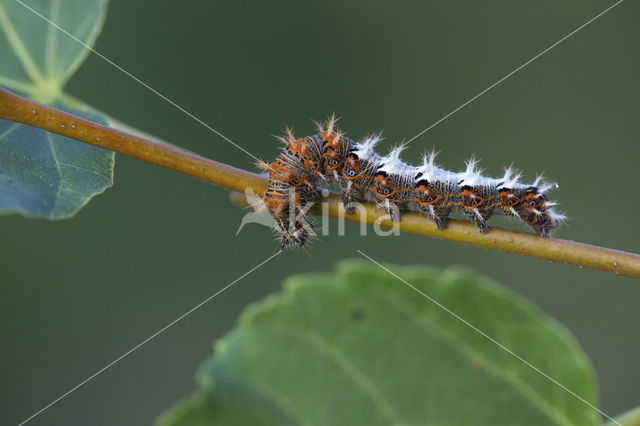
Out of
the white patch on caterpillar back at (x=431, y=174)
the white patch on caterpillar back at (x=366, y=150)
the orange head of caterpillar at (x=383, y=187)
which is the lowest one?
the orange head of caterpillar at (x=383, y=187)

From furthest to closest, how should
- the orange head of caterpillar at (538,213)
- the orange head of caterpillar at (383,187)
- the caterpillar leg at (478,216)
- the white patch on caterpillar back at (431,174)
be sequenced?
1. the white patch on caterpillar back at (431,174)
2. the orange head of caterpillar at (383,187)
3. the orange head of caterpillar at (538,213)
4. the caterpillar leg at (478,216)

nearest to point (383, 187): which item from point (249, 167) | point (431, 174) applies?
point (431, 174)

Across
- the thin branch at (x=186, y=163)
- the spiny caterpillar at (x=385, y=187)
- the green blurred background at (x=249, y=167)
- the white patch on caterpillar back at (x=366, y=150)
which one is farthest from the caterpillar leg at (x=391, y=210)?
the green blurred background at (x=249, y=167)

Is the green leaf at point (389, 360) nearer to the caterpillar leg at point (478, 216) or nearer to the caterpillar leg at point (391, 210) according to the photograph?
the caterpillar leg at point (391, 210)

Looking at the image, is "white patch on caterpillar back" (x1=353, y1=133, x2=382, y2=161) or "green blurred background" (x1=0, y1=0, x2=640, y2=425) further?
"green blurred background" (x1=0, y1=0, x2=640, y2=425)

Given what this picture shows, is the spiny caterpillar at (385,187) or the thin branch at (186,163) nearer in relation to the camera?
the thin branch at (186,163)

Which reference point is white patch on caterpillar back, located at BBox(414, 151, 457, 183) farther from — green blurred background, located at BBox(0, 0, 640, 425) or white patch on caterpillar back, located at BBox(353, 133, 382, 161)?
green blurred background, located at BBox(0, 0, 640, 425)

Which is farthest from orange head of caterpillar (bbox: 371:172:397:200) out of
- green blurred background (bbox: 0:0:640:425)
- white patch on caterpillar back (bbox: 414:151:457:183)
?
green blurred background (bbox: 0:0:640:425)

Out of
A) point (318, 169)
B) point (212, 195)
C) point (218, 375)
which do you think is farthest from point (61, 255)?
point (218, 375)
